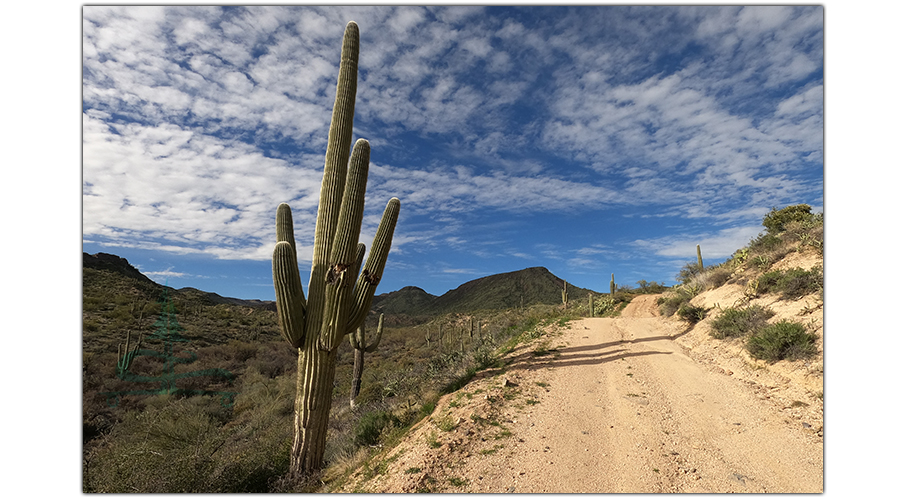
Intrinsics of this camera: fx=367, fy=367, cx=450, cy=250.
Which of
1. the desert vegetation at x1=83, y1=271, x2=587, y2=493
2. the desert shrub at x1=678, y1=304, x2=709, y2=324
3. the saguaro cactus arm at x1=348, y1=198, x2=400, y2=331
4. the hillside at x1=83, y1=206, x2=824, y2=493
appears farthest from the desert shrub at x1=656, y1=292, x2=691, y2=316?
the saguaro cactus arm at x1=348, y1=198, x2=400, y2=331

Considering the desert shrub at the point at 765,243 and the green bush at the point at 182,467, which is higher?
the desert shrub at the point at 765,243

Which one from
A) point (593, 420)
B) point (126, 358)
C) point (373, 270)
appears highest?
point (373, 270)

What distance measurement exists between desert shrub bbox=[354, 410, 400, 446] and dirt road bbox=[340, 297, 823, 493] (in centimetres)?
112

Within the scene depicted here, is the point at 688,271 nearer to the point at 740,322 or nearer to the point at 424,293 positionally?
the point at 740,322

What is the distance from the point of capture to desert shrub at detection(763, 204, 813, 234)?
50.6 feet

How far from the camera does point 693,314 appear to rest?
12.9 metres

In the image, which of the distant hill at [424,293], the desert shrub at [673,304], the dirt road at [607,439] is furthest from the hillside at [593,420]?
the distant hill at [424,293]

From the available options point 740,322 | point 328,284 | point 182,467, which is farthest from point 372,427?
point 740,322

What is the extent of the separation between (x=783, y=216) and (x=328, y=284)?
19.9m

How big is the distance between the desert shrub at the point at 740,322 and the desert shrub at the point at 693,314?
7.75 ft

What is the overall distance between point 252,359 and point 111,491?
2112 cm

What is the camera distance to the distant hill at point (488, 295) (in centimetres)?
7331

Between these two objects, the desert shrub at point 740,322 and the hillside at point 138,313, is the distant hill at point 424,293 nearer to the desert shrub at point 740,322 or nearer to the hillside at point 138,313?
the hillside at point 138,313
